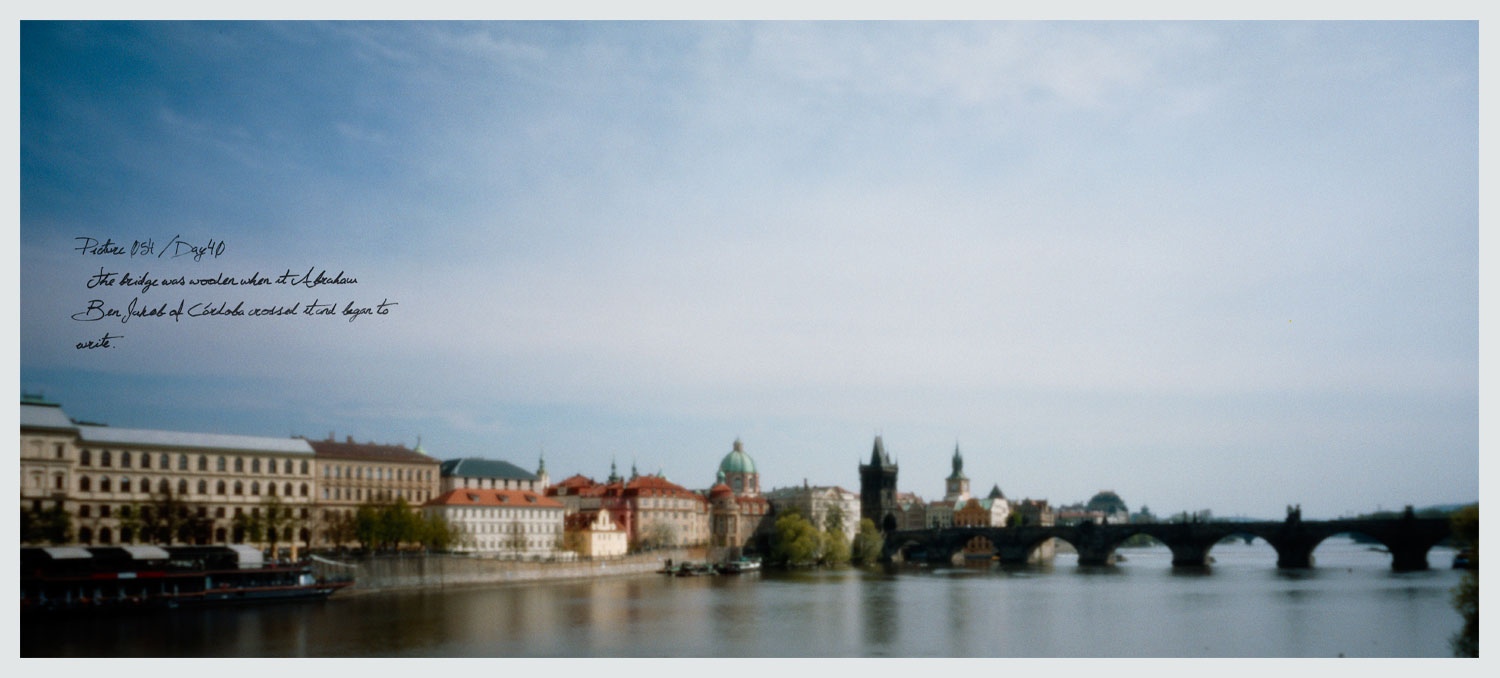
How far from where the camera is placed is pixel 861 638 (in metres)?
22.2

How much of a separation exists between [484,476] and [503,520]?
1937 mm

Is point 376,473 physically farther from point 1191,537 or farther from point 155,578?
point 1191,537

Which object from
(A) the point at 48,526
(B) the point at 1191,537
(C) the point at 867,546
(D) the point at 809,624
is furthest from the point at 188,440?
(C) the point at 867,546

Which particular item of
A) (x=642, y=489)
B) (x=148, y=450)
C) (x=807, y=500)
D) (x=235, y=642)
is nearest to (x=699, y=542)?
(x=642, y=489)

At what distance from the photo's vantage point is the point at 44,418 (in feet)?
64.4

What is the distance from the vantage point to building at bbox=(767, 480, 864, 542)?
261 feet

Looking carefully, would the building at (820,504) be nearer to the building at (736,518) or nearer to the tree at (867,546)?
the building at (736,518)

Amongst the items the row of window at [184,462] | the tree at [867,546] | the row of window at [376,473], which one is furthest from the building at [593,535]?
the row of window at [184,462]

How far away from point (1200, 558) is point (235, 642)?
4643 cm

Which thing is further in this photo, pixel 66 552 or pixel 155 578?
pixel 155 578

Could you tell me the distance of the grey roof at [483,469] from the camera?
136 feet

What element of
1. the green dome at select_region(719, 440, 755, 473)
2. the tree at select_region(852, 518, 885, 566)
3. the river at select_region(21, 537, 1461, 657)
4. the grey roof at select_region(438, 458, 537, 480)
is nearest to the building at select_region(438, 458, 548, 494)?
the grey roof at select_region(438, 458, 537, 480)

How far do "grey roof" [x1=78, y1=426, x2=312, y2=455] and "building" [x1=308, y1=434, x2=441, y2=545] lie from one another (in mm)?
560

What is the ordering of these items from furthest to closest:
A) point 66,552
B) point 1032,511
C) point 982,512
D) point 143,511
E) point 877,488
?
point 1032,511
point 982,512
point 877,488
point 143,511
point 66,552
